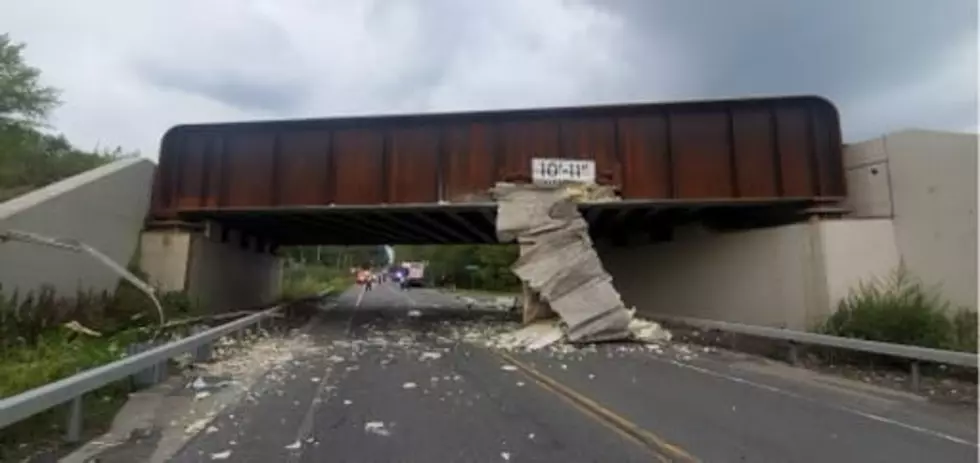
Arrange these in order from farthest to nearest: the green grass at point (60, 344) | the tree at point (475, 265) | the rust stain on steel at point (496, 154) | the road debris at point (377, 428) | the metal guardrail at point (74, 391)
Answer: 1. the tree at point (475, 265)
2. the rust stain on steel at point (496, 154)
3. the road debris at point (377, 428)
4. the green grass at point (60, 344)
5. the metal guardrail at point (74, 391)

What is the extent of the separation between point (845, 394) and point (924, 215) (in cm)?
840

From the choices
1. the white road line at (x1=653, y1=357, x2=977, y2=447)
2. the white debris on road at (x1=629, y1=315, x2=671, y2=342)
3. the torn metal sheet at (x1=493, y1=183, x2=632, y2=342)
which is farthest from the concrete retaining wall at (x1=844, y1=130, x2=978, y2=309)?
the white road line at (x1=653, y1=357, x2=977, y2=447)

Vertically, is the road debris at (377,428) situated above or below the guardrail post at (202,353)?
below

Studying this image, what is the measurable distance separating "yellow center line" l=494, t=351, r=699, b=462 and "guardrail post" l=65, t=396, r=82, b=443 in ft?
16.9

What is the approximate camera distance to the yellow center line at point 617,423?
635 cm

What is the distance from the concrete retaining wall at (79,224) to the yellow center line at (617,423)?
420 inches

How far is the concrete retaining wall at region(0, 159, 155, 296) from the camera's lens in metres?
14.8

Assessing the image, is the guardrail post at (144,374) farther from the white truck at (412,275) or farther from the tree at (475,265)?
the white truck at (412,275)

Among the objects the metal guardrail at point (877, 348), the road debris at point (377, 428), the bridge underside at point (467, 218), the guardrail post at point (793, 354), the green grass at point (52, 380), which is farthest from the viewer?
the bridge underside at point (467, 218)

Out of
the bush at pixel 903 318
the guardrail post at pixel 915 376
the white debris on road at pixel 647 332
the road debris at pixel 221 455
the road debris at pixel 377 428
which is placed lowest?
the road debris at pixel 221 455

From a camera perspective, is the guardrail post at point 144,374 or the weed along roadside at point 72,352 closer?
the weed along roadside at point 72,352

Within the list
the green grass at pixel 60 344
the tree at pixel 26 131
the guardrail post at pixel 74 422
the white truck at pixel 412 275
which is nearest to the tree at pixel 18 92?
the tree at pixel 26 131

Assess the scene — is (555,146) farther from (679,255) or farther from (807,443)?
(807,443)

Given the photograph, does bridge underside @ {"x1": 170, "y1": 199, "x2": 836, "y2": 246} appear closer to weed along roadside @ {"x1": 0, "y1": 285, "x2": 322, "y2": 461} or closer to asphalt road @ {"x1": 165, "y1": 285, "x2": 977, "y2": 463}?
weed along roadside @ {"x1": 0, "y1": 285, "x2": 322, "y2": 461}
